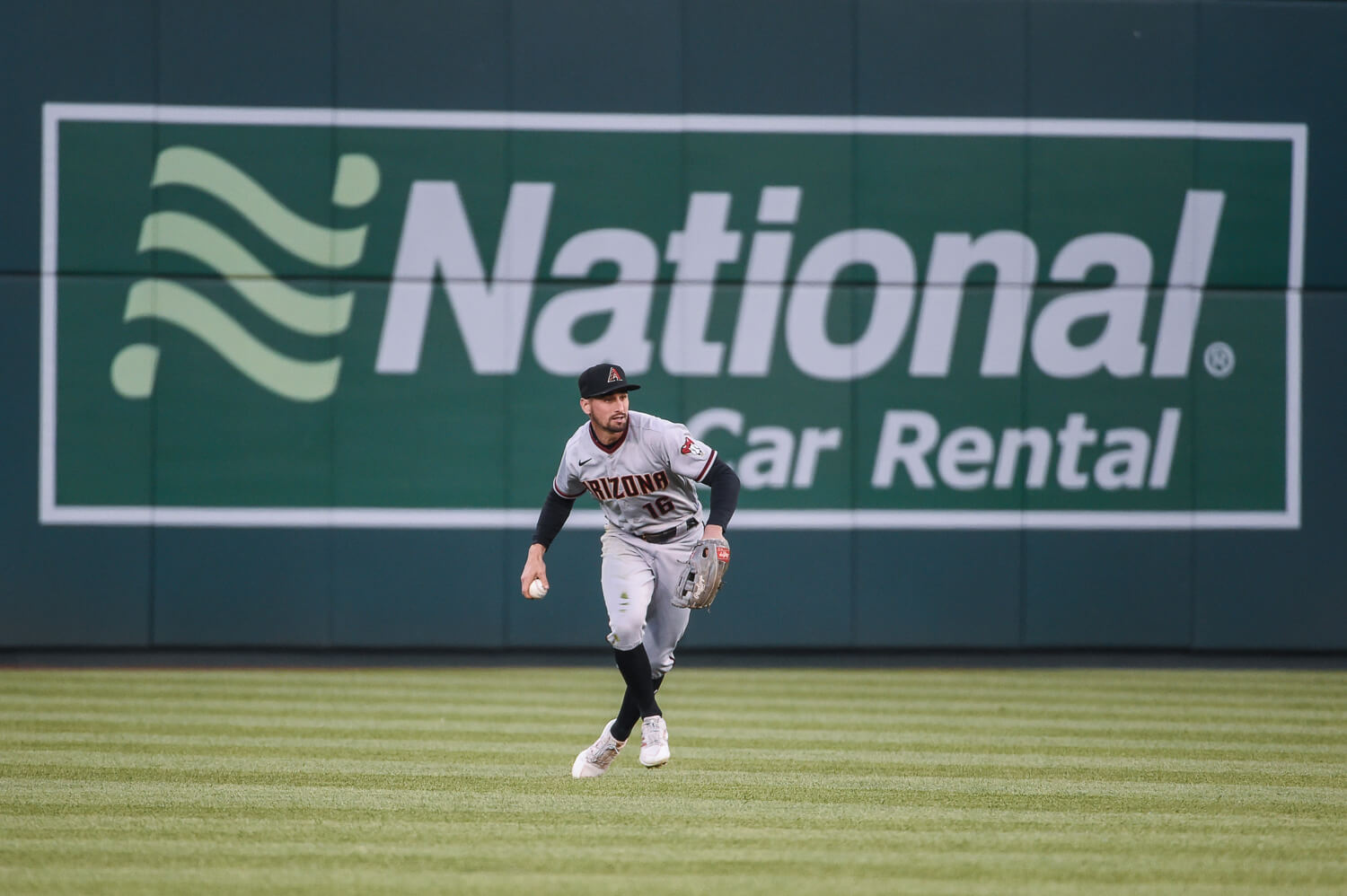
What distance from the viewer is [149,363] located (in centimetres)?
1416

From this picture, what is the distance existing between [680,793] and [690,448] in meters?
1.67

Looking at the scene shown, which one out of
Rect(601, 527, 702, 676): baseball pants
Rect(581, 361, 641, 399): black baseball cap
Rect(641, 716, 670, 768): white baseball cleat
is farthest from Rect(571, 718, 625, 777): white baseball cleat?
Rect(581, 361, 641, 399): black baseball cap

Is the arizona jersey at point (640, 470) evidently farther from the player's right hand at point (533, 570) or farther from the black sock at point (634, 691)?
the black sock at point (634, 691)

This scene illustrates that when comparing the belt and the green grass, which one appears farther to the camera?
the belt

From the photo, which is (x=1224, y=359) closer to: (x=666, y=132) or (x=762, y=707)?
(x=666, y=132)

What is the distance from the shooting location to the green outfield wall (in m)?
14.1

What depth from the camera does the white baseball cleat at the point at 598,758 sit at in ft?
24.1

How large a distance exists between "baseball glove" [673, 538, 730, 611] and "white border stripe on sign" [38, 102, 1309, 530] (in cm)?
709

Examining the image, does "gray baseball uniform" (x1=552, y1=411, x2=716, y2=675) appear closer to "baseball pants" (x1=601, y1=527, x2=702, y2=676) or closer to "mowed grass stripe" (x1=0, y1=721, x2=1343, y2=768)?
"baseball pants" (x1=601, y1=527, x2=702, y2=676)

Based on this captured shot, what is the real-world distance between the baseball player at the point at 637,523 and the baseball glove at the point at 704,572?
39 mm

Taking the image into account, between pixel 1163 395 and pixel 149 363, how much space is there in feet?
32.4

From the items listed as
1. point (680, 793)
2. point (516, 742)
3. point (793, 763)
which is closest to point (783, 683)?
point (516, 742)

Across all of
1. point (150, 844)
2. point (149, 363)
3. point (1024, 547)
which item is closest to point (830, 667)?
point (1024, 547)

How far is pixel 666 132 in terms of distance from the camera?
47.5ft
